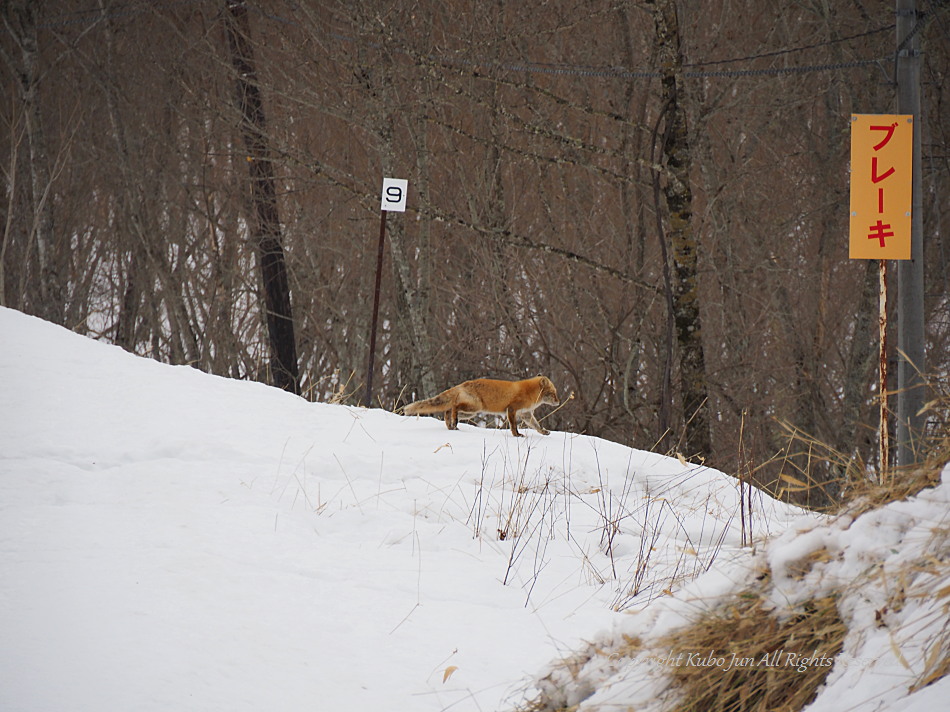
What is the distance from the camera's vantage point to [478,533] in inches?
180

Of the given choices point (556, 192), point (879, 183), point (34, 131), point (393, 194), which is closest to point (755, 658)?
point (879, 183)

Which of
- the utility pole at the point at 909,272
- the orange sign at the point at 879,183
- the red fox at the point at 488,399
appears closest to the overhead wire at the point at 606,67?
the utility pole at the point at 909,272

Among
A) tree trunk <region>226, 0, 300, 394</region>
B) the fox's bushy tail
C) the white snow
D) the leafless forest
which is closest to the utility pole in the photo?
the leafless forest

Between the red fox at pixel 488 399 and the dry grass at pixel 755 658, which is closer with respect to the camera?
the dry grass at pixel 755 658

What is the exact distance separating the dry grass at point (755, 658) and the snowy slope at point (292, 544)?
246mm

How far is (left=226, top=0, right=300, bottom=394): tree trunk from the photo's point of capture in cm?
1530

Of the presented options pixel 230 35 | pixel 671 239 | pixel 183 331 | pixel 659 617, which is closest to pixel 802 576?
pixel 659 617

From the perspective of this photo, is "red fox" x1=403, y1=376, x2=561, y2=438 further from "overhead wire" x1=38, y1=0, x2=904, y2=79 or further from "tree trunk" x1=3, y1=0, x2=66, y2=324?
"tree trunk" x1=3, y1=0, x2=66, y2=324

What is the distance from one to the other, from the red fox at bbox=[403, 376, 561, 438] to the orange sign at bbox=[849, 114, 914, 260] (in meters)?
3.06

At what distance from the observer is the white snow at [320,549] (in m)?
2.70

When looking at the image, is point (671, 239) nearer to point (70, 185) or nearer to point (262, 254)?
point (262, 254)

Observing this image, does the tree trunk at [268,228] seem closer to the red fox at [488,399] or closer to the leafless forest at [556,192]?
the leafless forest at [556,192]

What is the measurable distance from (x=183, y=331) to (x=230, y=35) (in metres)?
6.01

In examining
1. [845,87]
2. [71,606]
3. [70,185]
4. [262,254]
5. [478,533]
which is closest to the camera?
[71,606]
